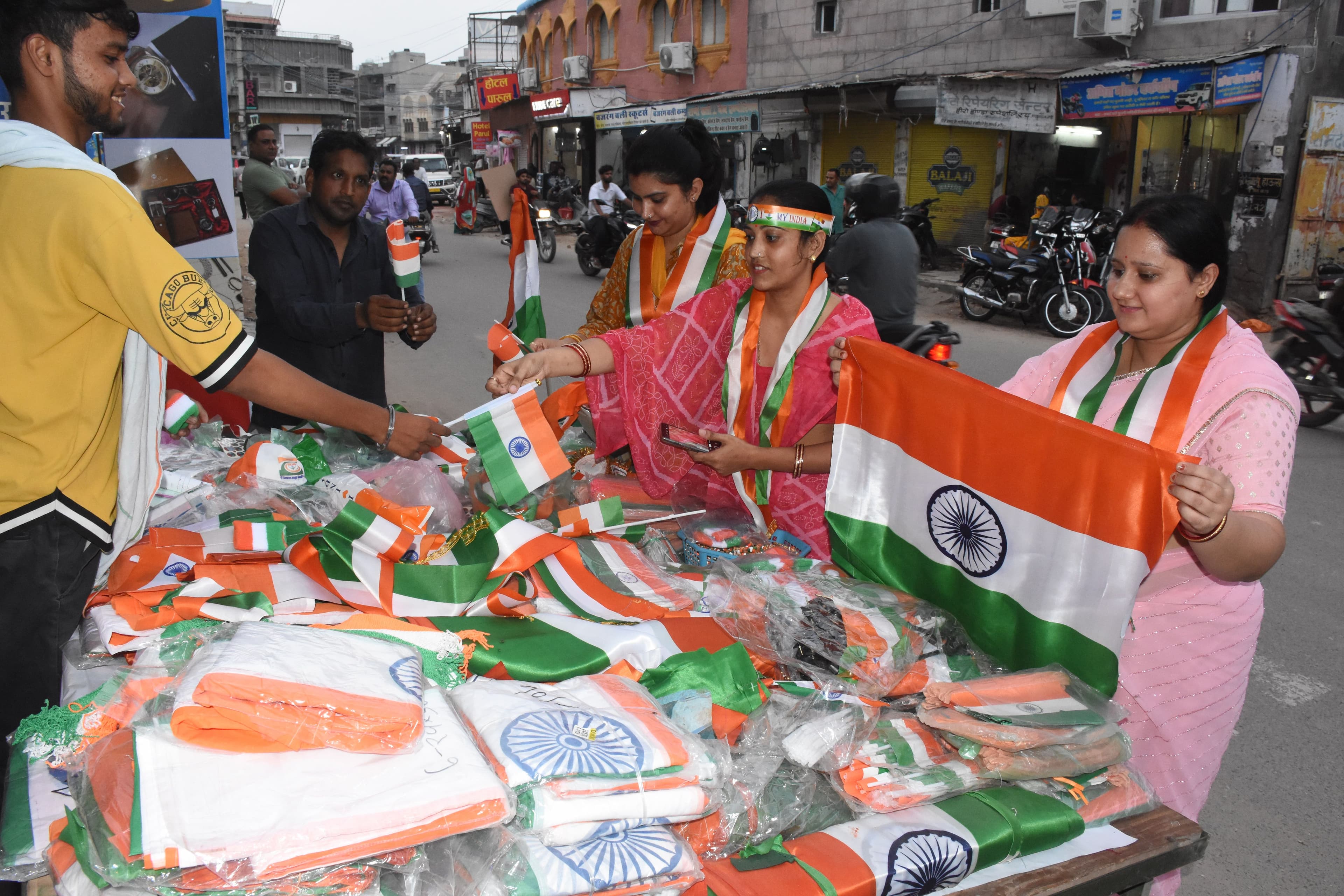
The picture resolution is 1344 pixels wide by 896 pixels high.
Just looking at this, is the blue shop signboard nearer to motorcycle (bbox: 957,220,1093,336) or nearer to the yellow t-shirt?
motorcycle (bbox: 957,220,1093,336)

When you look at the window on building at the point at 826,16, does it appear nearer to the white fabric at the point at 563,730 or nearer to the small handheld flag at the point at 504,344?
the small handheld flag at the point at 504,344

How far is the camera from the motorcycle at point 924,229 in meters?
12.3

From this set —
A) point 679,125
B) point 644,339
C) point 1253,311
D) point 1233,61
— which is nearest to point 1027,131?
point 1233,61

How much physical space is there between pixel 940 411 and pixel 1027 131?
1238 cm

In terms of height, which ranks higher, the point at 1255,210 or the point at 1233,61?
the point at 1233,61

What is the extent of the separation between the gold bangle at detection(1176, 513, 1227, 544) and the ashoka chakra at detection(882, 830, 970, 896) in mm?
614

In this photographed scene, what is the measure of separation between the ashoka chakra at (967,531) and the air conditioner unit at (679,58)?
63.2 feet

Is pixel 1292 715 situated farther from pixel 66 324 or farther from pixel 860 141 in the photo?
pixel 860 141

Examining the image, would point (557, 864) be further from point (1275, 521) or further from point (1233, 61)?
point (1233, 61)

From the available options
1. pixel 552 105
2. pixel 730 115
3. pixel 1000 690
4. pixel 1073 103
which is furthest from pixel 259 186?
pixel 552 105

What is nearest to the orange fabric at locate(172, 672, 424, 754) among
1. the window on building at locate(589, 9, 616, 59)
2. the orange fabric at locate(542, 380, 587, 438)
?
the orange fabric at locate(542, 380, 587, 438)

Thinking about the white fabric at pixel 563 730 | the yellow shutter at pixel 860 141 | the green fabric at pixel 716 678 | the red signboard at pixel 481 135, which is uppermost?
the red signboard at pixel 481 135

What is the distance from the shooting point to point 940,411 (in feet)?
5.88

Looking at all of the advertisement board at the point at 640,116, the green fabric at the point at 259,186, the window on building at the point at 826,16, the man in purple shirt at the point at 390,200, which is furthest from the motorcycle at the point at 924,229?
the green fabric at the point at 259,186
